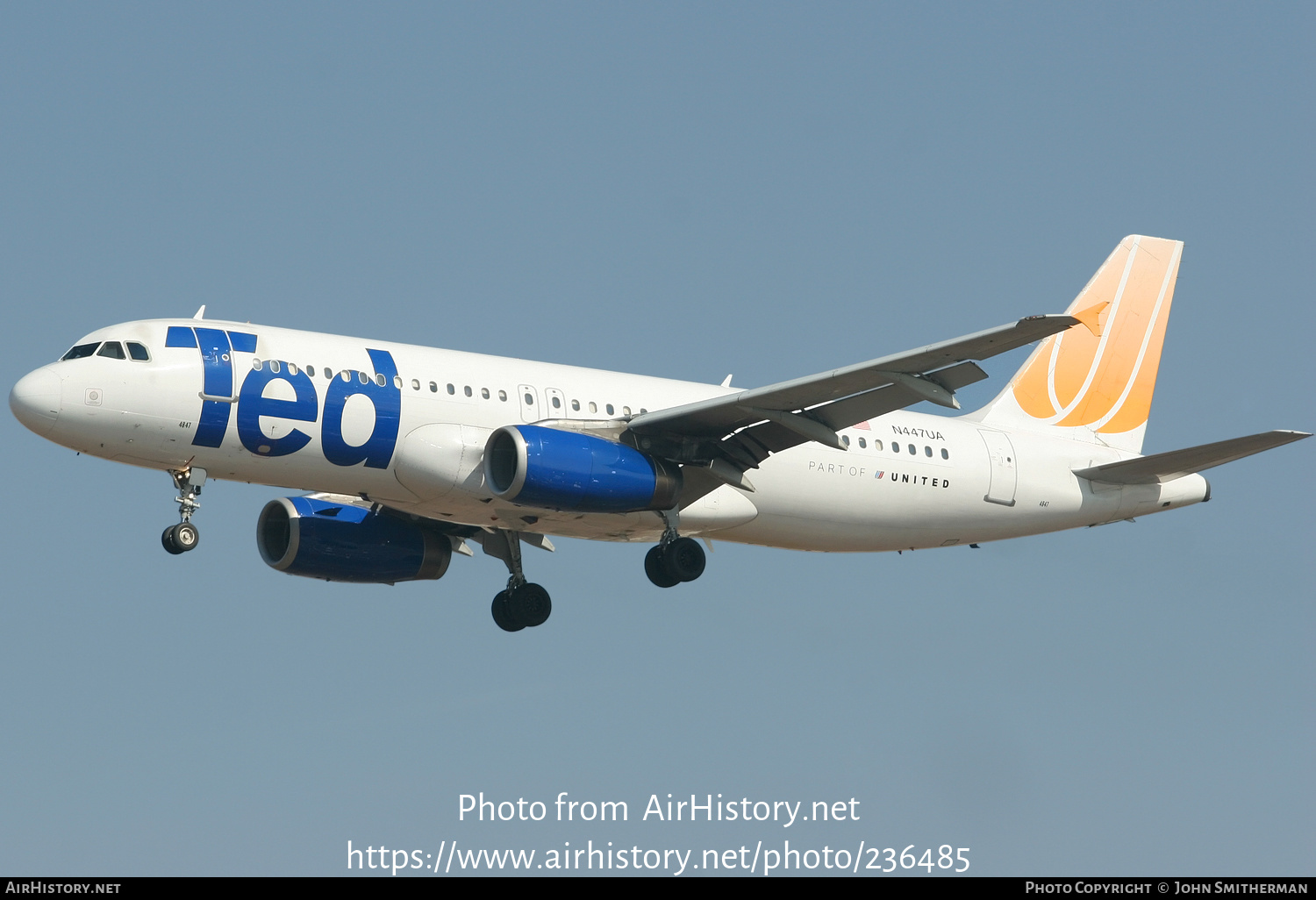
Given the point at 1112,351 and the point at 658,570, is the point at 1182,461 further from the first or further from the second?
the point at 658,570

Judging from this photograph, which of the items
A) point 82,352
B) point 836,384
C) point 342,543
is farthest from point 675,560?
point 82,352

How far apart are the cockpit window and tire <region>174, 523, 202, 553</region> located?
3.56m

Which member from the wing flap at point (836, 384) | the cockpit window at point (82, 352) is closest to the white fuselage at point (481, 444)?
the cockpit window at point (82, 352)

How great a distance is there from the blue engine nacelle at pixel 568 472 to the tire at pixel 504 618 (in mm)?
6492

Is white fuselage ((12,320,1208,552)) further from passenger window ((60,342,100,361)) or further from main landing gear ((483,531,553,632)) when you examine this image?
main landing gear ((483,531,553,632))

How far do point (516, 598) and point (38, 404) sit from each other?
11953 mm

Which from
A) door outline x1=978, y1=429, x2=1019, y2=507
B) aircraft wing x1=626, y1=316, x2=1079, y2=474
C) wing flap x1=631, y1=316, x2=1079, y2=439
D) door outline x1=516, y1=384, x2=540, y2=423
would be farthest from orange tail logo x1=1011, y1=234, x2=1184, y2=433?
door outline x1=516, y1=384, x2=540, y2=423

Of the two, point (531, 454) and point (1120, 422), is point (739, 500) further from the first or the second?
point (1120, 422)

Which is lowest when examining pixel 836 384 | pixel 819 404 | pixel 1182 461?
pixel 836 384

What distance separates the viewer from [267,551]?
3944 cm

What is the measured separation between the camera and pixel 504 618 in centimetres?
4022

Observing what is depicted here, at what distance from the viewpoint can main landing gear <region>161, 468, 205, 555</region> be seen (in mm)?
32844

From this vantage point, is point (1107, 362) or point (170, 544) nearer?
point (170, 544)

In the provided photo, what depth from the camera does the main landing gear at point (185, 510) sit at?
32844 mm
